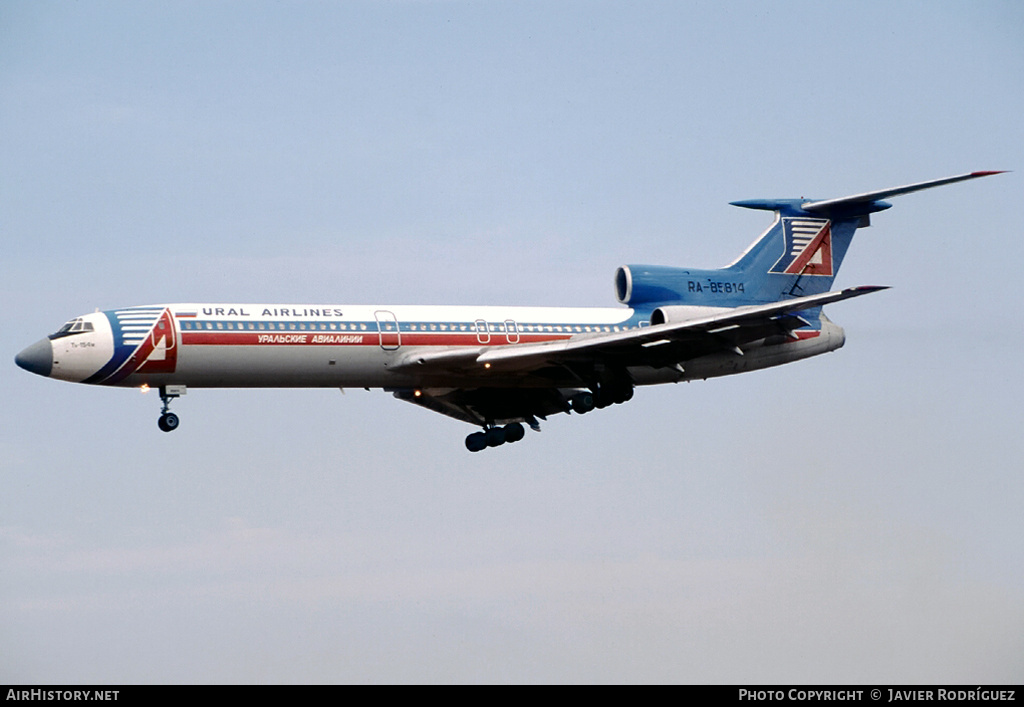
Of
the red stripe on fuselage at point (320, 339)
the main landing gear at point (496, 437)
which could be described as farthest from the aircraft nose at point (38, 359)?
the main landing gear at point (496, 437)

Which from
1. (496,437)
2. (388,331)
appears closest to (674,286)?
(496,437)

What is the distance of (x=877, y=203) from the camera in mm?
53625

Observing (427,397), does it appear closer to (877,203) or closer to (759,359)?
(759,359)

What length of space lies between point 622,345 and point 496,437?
25.4 ft

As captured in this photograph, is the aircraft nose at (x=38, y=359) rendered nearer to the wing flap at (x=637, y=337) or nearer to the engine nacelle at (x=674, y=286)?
the wing flap at (x=637, y=337)

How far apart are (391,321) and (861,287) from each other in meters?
13.1

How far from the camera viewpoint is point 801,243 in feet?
178

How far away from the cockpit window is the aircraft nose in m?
0.39

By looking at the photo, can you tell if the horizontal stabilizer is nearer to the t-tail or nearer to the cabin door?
the t-tail

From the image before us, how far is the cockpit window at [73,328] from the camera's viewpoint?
153ft

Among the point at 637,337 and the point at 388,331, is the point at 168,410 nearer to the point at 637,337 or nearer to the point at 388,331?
the point at 388,331

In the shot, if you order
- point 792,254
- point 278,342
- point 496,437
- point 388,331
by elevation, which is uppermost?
point 792,254
